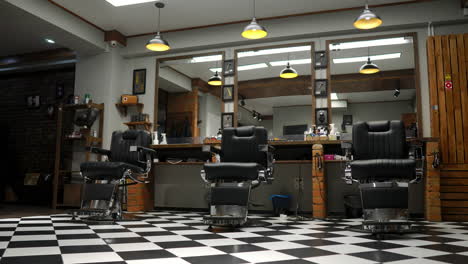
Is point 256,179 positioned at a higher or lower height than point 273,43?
lower

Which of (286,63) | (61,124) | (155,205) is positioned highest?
(286,63)

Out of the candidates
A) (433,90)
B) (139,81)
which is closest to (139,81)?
(139,81)

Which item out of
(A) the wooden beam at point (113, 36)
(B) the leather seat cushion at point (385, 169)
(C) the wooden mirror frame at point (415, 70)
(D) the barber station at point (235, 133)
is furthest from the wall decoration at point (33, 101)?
(B) the leather seat cushion at point (385, 169)

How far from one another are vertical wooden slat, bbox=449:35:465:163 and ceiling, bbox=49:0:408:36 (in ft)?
3.94

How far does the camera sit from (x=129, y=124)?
6820mm

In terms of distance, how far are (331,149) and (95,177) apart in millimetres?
2925

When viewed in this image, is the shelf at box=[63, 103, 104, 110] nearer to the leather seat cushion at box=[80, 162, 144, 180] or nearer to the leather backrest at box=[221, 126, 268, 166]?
the leather seat cushion at box=[80, 162, 144, 180]

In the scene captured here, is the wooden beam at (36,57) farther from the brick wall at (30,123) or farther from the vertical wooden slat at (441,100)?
the vertical wooden slat at (441,100)

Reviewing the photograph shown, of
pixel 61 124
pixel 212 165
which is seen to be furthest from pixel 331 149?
pixel 61 124

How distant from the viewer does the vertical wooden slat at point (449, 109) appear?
477 cm

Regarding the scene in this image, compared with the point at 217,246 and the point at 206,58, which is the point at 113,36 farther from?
the point at 217,246

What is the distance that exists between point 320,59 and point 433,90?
1784 mm

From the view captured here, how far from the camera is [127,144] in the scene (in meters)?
4.44

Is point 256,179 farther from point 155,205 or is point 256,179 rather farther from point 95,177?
point 155,205
